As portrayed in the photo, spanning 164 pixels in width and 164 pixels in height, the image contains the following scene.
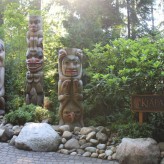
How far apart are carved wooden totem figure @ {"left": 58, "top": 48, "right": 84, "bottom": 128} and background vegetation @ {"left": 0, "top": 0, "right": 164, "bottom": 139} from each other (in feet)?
1.41

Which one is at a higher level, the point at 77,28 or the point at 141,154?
the point at 77,28

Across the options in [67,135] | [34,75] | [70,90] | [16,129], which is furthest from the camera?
[34,75]

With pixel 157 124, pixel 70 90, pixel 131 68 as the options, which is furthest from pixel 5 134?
pixel 157 124

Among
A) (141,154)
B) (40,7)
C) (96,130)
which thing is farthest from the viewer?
(40,7)

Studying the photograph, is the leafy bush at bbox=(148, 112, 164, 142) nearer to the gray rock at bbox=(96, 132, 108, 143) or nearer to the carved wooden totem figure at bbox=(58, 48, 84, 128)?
the gray rock at bbox=(96, 132, 108, 143)

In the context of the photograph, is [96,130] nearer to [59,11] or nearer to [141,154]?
[141,154]

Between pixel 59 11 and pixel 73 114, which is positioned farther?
pixel 59 11

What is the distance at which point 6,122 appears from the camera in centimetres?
800

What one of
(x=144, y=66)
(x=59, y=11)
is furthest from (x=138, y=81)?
(x=59, y=11)

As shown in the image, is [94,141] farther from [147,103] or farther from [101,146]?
[147,103]

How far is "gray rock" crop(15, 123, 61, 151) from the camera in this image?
20.1 feet

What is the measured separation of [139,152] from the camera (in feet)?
16.9

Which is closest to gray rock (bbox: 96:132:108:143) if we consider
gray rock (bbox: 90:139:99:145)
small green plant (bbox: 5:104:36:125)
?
gray rock (bbox: 90:139:99:145)

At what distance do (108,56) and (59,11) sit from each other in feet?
28.0
